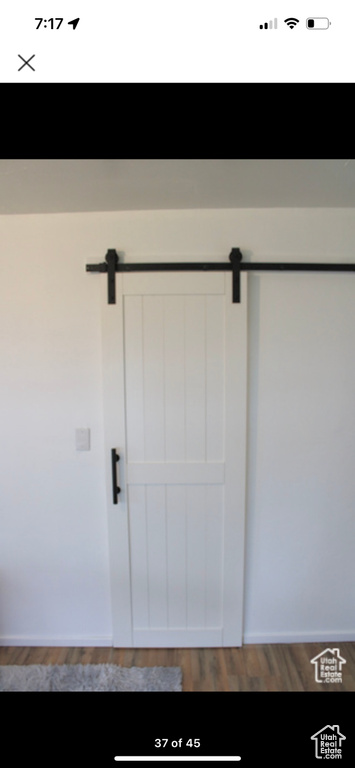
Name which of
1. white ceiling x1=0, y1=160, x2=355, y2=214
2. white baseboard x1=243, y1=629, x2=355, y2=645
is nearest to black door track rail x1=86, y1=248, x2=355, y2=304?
white ceiling x1=0, y1=160, x2=355, y2=214

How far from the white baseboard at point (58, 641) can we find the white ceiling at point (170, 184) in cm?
212

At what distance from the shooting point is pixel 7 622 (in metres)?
1.51

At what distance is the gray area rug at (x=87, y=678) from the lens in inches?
49.4

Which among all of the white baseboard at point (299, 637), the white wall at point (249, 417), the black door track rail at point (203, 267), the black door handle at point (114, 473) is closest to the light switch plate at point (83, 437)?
the white wall at point (249, 417)

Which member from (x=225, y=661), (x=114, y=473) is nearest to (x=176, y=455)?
(x=114, y=473)

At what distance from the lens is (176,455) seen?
4.56ft

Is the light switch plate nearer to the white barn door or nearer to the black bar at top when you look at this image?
the white barn door

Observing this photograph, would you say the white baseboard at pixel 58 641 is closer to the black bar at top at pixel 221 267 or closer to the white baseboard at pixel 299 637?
the white baseboard at pixel 299 637

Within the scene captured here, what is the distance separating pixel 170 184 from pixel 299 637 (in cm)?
222

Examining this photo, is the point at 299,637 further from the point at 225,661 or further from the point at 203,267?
the point at 203,267

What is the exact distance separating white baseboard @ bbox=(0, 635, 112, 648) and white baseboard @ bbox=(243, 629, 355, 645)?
75cm

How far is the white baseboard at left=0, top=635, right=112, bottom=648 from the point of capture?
58.6 inches
